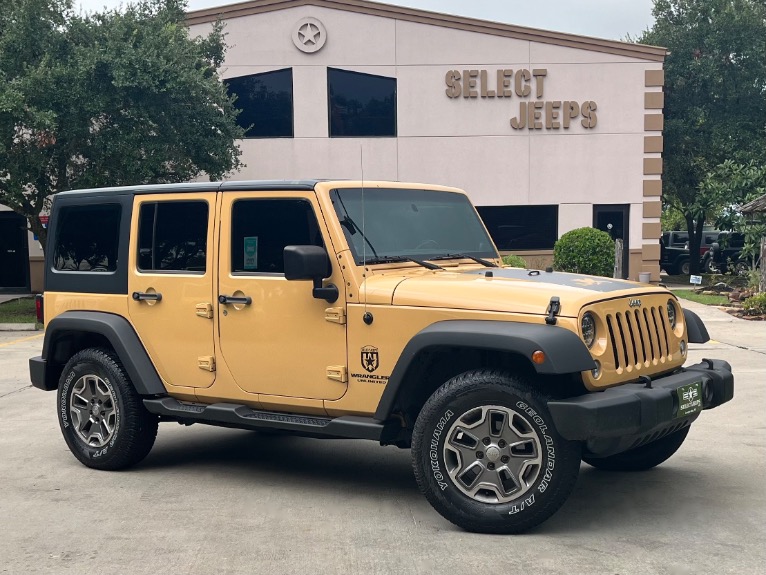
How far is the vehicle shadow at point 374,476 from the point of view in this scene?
18.6 feet

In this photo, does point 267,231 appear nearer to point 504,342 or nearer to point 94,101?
point 504,342

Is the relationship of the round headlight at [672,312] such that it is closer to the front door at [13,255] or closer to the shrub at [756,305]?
the shrub at [756,305]

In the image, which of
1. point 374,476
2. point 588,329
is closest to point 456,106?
point 374,476

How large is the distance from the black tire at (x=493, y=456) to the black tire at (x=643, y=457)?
1446 millimetres

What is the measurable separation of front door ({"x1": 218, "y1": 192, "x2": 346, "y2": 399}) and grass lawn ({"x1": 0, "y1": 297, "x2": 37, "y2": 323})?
1484 cm

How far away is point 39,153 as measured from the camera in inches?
803

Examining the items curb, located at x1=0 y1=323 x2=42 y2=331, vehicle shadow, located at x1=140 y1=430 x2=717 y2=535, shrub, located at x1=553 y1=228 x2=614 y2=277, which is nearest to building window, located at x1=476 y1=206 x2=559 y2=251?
shrub, located at x1=553 y1=228 x2=614 y2=277

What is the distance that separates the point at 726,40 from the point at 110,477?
3080 cm

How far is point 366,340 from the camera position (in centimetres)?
576

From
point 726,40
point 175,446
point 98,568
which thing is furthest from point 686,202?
point 98,568

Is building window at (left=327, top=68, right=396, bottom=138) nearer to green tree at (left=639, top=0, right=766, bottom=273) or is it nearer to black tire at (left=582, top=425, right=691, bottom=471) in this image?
green tree at (left=639, top=0, right=766, bottom=273)

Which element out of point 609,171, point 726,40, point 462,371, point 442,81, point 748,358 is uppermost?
point 726,40

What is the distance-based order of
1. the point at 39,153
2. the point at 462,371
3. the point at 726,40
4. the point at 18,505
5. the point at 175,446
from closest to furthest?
the point at 462,371, the point at 18,505, the point at 175,446, the point at 39,153, the point at 726,40

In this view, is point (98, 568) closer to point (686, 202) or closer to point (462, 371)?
point (462, 371)
